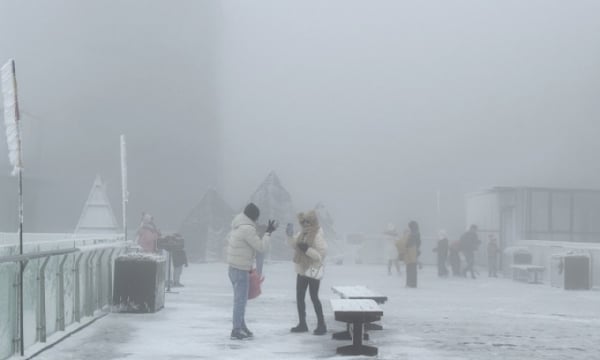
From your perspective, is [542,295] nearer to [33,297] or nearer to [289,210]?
[33,297]

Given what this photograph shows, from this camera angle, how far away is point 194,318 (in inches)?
559

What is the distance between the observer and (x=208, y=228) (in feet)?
144

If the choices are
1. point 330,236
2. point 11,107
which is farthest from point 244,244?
point 330,236

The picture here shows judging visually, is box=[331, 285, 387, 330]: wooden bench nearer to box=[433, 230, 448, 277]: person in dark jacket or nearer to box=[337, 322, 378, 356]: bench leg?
box=[337, 322, 378, 356]: bench leg

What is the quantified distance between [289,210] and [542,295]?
1049 inches

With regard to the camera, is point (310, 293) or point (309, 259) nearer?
point (309, 259)

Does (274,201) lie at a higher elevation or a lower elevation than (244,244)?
lower

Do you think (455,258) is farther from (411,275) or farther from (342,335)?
(342,335)

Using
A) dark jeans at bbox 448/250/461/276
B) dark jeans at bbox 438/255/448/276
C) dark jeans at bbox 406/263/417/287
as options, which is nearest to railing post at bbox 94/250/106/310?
dark jeans at bbox 406/263/417/287

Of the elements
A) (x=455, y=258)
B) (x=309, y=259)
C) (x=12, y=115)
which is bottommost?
(x=455, y=258)

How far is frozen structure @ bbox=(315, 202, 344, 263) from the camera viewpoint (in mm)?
45162

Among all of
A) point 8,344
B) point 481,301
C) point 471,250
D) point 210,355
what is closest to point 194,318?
point 210,355

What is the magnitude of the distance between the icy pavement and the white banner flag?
8.10 ft

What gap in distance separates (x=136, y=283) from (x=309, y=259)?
3.95 m
